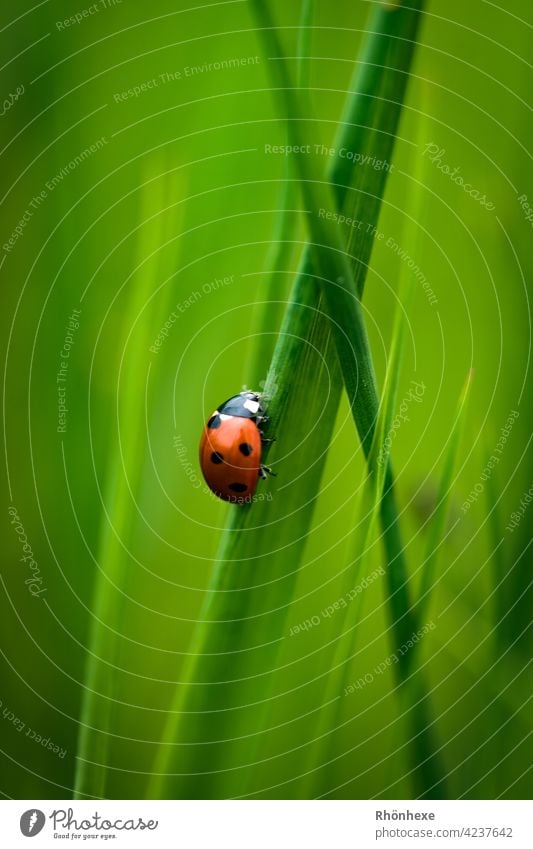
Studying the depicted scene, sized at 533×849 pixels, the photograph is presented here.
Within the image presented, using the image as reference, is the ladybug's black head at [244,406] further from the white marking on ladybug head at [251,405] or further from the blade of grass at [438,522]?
the blade of grass at [438,522]

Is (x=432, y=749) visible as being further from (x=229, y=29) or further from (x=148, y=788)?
(x=229, y=29)
